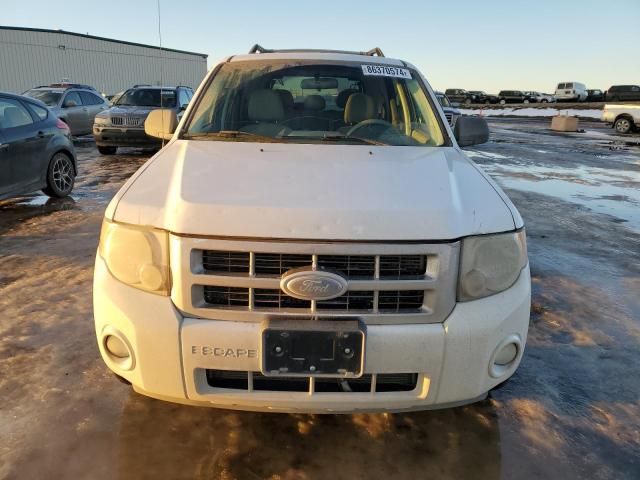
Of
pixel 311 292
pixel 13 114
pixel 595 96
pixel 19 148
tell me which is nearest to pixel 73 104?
pixel 13 114

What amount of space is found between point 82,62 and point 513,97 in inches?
1812

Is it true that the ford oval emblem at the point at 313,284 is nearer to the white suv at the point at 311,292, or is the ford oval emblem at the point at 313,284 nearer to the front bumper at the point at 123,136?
the white suv at the point at 311,292

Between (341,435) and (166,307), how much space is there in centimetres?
109

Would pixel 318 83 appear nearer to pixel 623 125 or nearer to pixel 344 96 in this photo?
pixel 344 96

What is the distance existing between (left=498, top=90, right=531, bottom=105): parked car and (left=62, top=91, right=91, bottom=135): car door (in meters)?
53.3

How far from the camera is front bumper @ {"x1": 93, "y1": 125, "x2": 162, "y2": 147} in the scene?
11.9m

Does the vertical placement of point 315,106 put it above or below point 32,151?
above

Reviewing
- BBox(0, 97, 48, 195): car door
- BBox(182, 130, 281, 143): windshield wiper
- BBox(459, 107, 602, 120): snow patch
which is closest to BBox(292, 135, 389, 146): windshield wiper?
BBox(182, 130, 281, 143): windshield wiper

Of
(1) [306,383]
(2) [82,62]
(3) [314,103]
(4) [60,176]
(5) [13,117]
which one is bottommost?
(4) [60,176]

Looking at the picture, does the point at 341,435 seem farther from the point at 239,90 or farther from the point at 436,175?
the point at 239,90

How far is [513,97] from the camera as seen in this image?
196 feet

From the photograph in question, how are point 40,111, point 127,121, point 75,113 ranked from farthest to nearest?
point 75,113
point 127,121
point 40,111

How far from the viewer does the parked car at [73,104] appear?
14234mm

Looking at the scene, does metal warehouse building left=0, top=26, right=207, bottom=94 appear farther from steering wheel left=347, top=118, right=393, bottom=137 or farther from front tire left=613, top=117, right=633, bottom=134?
steering wheel left=347, top=118, right=393, bottom=137
